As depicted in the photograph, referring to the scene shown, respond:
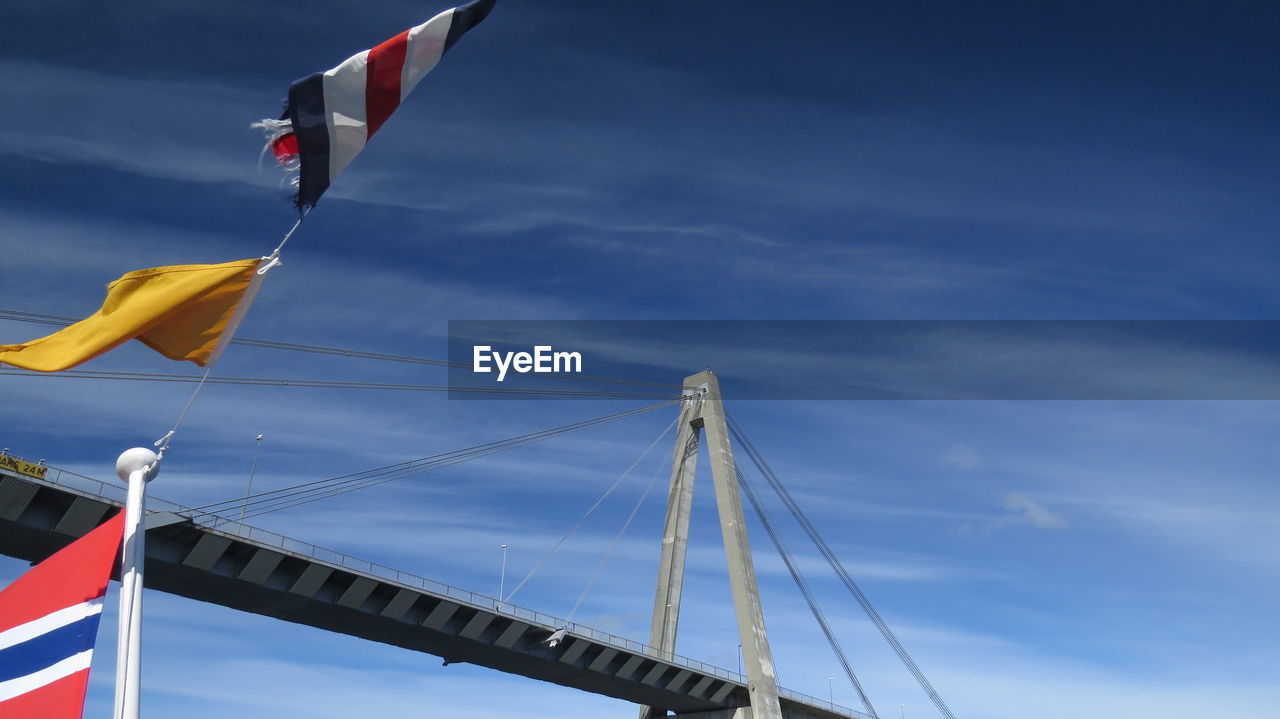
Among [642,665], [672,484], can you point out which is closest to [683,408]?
[672,484]

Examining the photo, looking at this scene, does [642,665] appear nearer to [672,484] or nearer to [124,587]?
[672,484]

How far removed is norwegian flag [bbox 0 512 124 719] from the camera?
8.91m

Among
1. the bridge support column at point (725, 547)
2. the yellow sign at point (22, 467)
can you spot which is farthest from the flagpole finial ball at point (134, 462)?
the bridge support column at point (725, 547)

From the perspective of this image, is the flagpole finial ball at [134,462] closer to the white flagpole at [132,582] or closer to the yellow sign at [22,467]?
the white flagpole at [132,582]

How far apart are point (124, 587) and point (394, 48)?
27.7 feet

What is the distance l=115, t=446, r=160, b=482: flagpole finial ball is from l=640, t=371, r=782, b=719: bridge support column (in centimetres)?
5280

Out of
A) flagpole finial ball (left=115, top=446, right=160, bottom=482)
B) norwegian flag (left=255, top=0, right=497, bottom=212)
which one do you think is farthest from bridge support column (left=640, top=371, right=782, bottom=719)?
flagpole finial ball (left=115, top=446, right=160, bottom=482)

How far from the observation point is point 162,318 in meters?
13.0

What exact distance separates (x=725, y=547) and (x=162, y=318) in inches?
2076

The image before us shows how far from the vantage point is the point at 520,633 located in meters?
53.9

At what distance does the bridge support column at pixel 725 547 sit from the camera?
2352 inches

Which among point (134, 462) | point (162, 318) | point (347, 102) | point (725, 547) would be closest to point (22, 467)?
point (162, 318)

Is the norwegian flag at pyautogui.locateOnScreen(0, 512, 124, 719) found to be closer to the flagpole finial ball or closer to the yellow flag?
the flagpole finial ball

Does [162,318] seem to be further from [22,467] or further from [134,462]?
[22,467]
